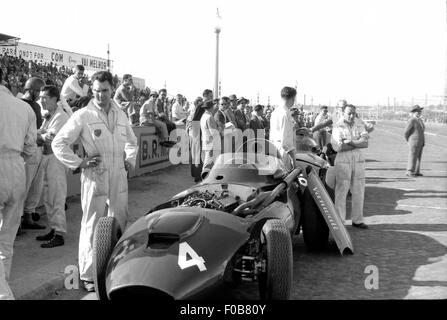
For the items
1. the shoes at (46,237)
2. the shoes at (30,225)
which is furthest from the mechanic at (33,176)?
the shoes at (46,237)

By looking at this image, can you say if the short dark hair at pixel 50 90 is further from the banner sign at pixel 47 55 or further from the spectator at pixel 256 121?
the banner sign at pixel 47 55

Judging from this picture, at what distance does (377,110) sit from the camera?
3310 inches

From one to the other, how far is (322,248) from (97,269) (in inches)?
126

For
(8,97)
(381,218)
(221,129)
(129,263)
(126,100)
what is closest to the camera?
(129,263)

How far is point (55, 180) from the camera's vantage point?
6367 mm

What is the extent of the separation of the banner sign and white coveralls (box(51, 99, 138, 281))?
20.2 m

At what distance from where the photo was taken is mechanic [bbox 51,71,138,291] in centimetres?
480

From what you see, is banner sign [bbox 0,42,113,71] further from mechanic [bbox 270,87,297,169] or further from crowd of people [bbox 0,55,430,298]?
mechanic [bbox 270,87,297,169]

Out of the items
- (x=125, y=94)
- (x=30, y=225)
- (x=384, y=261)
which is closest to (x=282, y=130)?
(x=384, y=261)

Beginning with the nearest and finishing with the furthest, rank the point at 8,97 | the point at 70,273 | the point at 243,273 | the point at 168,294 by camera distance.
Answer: the point at 168,294
the point at 243,273
the point at 8,97
the point at 70,273

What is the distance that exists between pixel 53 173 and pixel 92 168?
1838mm

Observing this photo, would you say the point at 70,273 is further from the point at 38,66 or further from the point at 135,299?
the point at 38,66

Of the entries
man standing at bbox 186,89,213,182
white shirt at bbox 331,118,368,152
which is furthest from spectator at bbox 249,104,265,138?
white shirt at bbox 331,118,368,152

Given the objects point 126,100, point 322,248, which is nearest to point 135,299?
point 322,248
